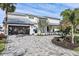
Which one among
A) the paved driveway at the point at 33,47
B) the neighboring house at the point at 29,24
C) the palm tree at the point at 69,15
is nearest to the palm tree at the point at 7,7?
the neighboring house at the point at 29,24

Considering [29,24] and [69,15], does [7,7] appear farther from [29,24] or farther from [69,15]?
[69,15]

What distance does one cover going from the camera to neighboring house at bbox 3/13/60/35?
3000 millimetres

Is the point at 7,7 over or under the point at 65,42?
over

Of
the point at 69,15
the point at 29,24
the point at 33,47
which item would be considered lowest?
the point at 33,47

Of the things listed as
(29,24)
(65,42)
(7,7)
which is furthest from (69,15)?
(7,7)

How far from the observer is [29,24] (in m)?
3.01

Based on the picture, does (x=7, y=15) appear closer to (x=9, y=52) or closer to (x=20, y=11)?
→ (x=20, y=11)

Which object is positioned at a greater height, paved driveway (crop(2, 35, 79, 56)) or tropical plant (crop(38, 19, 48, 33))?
tropical plant (crop(38, 19, 48, 33))

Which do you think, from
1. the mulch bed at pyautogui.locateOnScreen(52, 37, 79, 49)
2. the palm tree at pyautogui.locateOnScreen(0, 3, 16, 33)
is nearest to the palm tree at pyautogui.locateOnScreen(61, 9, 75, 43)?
the mulch bed at pyautogui.locateOnScreen(52, 37, 79, 49)

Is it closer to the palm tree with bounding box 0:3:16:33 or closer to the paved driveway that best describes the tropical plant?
the paved driveway

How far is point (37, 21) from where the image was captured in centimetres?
303

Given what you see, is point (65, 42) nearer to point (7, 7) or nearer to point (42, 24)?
point (42, 24)

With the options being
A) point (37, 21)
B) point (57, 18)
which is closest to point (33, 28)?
point (37, 21)

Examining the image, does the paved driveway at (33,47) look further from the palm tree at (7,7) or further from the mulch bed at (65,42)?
the palm tree at (7,7)
